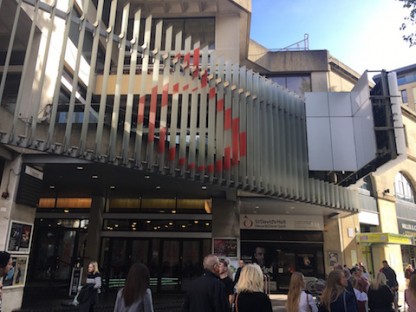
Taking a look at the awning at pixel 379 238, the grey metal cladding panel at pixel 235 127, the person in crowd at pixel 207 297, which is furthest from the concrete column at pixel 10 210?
the awning at pixel 379 238

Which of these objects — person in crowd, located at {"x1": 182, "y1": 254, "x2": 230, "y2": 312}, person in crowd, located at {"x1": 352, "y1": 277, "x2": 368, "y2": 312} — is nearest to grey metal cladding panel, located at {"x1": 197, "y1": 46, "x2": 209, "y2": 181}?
person in crowd, located at {"x1": 352, "y1": 277, "x2": 368, "y2": 312}

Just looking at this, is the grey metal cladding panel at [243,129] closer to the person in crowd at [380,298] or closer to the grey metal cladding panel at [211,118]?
the grey metal cladding panel at [211,118]

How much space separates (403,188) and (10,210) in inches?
1064

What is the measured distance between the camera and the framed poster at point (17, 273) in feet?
32.3

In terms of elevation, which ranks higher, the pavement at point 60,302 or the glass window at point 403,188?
the glass window at point 403,188

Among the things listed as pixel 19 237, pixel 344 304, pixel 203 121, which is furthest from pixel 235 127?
pixel 344 304

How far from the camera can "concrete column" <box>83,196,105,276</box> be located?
1559cm

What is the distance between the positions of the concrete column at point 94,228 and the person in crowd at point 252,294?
13.0 metres

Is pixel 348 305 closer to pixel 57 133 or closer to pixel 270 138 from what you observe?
pixel 57 133

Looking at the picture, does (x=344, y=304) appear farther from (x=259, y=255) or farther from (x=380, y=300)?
(x=259, y=255)

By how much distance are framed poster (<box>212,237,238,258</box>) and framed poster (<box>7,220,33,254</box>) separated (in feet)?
22.6

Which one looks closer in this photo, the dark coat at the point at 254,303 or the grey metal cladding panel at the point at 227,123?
the dark coat at the point at 254,303

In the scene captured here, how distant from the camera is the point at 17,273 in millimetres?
10133

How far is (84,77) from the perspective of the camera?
48.1 ft
